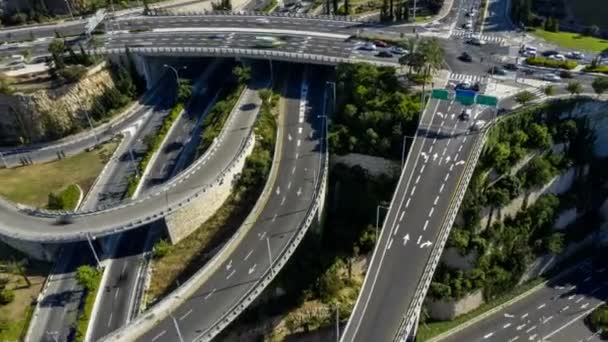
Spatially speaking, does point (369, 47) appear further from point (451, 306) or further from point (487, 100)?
point (451, 306)

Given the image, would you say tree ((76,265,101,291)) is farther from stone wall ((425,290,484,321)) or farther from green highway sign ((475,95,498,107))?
green highway sign ((475,95,498,107))

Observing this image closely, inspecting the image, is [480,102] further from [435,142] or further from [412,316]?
[412,316]

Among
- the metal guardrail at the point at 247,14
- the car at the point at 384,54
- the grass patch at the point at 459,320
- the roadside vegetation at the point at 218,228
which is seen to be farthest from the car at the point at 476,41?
the grass patch at the point at 459,320

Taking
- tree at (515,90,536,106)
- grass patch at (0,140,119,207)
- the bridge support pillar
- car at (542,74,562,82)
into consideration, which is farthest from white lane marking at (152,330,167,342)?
car at (542,74,562,82)

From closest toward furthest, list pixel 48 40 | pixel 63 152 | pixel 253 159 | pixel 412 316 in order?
pixel 412 316, pixel 253 159, pixel 63 152, pixel 48 40

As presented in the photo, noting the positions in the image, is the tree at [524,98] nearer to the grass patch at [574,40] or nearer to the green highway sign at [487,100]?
the green highway sign at [487,100]

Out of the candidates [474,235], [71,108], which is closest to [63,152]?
[71,108]
